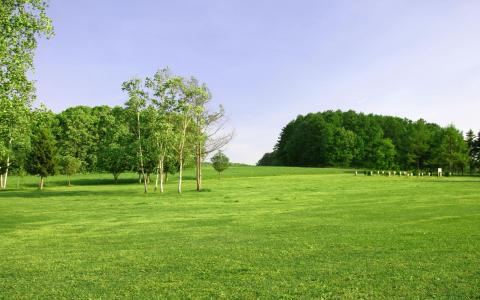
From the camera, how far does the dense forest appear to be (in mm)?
116250

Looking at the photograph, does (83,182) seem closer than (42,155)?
No

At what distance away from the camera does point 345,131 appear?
13825cm

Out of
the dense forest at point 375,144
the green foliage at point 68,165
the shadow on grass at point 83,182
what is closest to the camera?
the green foliage at point 68,165

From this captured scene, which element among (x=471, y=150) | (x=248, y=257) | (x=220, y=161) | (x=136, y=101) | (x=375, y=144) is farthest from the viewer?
(x=375, y=144)

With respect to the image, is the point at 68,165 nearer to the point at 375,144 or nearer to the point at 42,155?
the point at 42,155

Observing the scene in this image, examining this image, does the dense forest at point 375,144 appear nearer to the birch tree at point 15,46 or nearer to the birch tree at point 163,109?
the birch tree at point 163,109

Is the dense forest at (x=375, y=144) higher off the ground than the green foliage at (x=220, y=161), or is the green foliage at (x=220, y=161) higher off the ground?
the dense forest at (x=375, y=144)

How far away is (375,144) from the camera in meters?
137

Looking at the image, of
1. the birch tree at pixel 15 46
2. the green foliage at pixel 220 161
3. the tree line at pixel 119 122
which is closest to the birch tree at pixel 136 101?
the tree line at pixel 119 122

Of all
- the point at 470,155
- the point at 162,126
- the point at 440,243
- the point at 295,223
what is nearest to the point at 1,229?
the point at 295,223

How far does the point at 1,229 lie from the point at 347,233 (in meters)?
15.7

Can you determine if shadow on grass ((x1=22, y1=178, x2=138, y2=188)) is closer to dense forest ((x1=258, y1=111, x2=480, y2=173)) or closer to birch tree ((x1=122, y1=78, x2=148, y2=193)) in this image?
birch tree ((x1=122, y1=78, x2=148, y2=193))

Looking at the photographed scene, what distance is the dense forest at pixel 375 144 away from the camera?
11625 centimetres

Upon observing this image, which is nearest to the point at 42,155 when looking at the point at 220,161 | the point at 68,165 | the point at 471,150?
the point at 68,165
